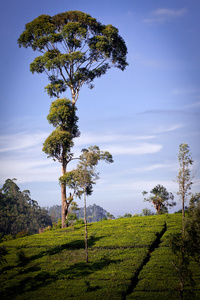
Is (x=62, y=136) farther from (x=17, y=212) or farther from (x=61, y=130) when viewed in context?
(x=17, y=212)

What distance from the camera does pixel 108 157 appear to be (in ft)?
149

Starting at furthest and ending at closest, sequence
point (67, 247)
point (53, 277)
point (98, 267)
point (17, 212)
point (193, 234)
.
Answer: point (17, 212) < point (67, 247) < point (98, 267) < point (53, 277) < point (193, 234)

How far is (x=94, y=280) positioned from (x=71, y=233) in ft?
50.2

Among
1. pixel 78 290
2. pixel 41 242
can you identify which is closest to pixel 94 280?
pixel 78 290

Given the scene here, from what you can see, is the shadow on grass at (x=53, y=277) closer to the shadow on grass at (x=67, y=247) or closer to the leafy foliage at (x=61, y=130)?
the shadow on grass at (x=67, y=247)

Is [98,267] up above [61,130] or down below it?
below

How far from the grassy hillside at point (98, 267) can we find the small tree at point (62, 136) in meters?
10.1

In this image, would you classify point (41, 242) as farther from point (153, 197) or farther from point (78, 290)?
point (153, 197)

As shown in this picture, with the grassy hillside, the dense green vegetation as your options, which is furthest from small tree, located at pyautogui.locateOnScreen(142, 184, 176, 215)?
the dense green vegetation

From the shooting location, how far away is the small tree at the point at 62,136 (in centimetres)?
4499

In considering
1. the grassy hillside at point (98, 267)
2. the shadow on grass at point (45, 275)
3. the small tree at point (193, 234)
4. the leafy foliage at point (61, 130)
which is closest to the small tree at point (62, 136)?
the leafy foliage at point (61, 130)

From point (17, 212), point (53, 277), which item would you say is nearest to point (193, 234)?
point (53, 277)

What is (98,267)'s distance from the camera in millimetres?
25203

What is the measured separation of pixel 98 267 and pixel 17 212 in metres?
84.9
